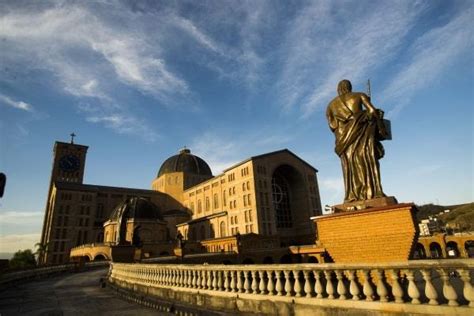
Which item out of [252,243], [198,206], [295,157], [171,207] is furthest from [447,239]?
[171,207]

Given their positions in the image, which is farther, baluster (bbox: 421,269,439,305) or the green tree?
the green tree

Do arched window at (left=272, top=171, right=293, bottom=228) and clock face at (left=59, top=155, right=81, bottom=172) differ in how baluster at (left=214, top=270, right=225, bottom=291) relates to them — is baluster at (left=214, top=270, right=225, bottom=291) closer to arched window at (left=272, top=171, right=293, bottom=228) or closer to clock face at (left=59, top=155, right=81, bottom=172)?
arched window at (left=272, top=171, right=293, bottom=228)

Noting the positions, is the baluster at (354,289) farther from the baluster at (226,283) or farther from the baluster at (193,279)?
the baluster at (193,279)

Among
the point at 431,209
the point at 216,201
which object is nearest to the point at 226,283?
the point at 216,201

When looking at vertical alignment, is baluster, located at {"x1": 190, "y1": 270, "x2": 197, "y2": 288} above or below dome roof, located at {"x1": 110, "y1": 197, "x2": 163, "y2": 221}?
below

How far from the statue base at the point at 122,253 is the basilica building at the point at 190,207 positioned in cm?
2318

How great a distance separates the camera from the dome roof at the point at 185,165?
78.8 m

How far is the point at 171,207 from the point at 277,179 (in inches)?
1244

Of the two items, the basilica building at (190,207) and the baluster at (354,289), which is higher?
the basilica building at (190,207)

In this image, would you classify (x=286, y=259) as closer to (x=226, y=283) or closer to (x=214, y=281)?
(x=214, y=281)

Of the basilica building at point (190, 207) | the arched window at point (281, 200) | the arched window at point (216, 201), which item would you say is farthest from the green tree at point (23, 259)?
the arched window at point (281, 200)

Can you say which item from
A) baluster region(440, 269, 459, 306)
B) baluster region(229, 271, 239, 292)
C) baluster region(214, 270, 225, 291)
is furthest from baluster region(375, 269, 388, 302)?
baluster region(214, 270, 225, 291)

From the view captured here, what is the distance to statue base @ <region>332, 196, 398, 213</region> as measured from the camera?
7397 millimetres

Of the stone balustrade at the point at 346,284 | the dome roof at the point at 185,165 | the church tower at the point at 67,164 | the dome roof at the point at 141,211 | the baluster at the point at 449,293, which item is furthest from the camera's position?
the dome roof at the point at 185,165
